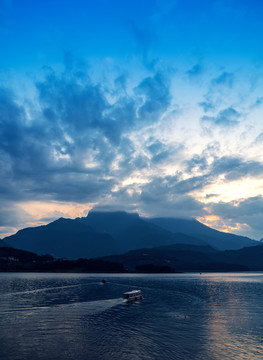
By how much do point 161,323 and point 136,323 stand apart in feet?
22.6

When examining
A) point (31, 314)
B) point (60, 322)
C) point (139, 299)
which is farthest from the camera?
point (139, 299)

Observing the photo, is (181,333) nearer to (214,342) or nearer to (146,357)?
(214,342)

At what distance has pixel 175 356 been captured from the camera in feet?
175

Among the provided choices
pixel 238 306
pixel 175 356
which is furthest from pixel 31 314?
pixel 238 306

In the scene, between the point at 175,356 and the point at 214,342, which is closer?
the point at 175,356

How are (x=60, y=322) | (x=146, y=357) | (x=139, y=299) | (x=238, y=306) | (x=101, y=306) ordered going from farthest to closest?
(x=139, y=299), (x=238, y=306), (x=101, y=306), (x=60, y=322), (x=146, y=357)

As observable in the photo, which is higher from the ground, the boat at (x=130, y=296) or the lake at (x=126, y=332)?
the boat at (x=130, y=296)

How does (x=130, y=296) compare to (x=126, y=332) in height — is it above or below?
above

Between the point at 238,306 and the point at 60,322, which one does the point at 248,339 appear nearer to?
the point at 60,322

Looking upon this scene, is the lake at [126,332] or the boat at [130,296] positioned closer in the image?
the lake at [126,332]

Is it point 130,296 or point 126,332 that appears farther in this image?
point 130,296

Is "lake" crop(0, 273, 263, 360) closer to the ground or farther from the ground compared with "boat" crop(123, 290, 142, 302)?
closer to the ground

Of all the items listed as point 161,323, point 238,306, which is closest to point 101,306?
point 161,323

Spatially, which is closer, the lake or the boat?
the lake
